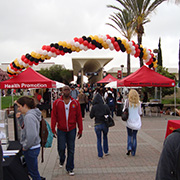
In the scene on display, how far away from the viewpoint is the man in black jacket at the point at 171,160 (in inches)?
69.5

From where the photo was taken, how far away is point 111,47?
45.7ft

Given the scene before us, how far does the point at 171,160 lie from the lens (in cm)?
177

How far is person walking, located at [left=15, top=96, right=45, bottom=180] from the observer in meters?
3.64

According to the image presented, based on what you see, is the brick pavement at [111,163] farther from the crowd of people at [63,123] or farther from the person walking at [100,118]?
the person walking at [100,118]

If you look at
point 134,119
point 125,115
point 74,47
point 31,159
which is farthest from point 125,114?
point 74,47

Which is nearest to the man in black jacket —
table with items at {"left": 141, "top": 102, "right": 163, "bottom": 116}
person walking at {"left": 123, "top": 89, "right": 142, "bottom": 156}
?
person walking at {"left": 123, "top": 89, "right": 142, "bottom": 156}

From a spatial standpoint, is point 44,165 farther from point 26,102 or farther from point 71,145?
point 26,102

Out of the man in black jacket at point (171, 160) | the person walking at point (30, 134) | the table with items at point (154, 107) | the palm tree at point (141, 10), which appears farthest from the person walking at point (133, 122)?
the palm tree at point (141, 10)

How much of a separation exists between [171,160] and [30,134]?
7.77 feet

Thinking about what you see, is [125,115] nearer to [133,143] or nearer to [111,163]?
[133,143]

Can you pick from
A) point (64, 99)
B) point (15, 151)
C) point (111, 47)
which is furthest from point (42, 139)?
point (111, 47)

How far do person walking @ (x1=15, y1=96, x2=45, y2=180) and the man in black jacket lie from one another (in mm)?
2292

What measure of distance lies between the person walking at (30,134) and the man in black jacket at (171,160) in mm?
2292

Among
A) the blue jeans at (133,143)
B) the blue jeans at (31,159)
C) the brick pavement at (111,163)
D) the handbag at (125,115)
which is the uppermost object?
the handbag at (125,115)
